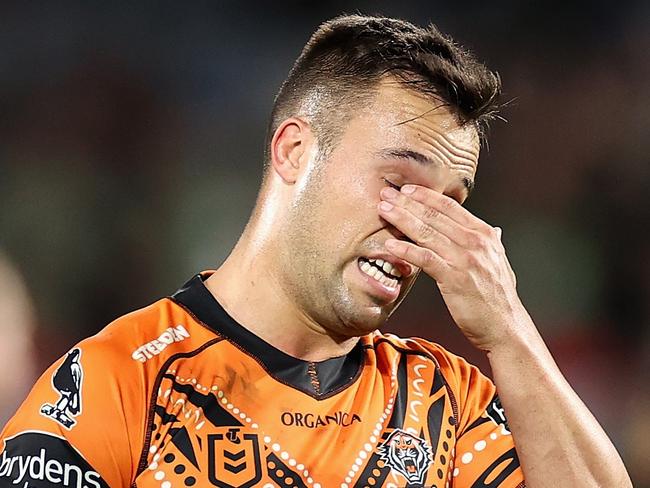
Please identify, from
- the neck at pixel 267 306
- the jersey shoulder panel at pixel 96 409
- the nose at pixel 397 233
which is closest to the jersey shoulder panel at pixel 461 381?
the neck at pixel 267 306

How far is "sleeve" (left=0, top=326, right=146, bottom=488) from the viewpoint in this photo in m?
1.60

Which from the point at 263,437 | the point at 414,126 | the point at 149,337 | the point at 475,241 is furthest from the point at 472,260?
the point at 149,337

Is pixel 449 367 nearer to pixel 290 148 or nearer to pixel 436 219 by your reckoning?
pixel 436 219

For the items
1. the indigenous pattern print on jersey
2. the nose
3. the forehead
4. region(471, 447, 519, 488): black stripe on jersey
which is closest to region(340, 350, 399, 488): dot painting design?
the indigenous pattern print on jersey

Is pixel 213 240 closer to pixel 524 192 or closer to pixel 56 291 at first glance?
pixel 56 291

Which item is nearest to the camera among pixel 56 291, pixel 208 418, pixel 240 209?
pixel 208 418

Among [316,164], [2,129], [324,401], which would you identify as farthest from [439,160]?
[2,129]

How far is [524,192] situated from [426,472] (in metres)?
2.80

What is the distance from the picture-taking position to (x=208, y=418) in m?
1.78

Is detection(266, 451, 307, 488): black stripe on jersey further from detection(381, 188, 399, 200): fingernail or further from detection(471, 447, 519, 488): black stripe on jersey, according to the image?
detection(381, 188, 399, 200): fingernail

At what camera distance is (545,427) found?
1848 mm

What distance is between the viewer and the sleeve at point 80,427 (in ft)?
5.26

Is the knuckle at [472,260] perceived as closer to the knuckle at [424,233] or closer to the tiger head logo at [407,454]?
the knuckle at [424,233]

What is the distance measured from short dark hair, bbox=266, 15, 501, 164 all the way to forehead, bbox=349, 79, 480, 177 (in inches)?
0.9
